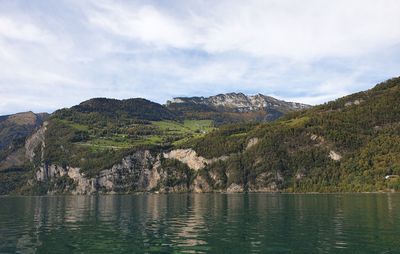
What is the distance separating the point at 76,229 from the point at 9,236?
9.71m

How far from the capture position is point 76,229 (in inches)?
2522

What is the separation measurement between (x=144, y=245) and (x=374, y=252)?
22.2m

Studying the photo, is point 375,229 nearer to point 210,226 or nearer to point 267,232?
point 267,232

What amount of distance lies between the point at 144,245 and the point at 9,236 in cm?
1970

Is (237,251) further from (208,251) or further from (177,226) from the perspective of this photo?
A: (177,226)

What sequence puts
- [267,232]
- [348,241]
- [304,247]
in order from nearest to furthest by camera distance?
[304,247], [348,241], [267,232]

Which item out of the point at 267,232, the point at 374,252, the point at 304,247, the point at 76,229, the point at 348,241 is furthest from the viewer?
the point at 76,229

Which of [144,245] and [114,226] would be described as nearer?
[144,245]

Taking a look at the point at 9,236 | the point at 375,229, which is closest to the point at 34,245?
the point at 9,236

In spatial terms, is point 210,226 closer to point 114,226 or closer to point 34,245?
point 114,226

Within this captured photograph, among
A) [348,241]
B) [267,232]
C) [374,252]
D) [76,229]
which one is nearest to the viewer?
[374,252]

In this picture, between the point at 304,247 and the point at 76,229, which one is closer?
the point at 304,247

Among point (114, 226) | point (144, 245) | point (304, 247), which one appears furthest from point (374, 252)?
point (114, 226)

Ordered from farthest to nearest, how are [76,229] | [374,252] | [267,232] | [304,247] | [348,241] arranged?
[76,229] < [267,232] < [348,241] < [304,247] < [374,252]
